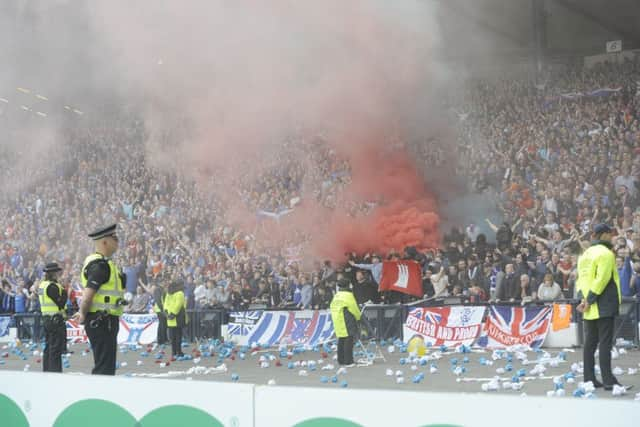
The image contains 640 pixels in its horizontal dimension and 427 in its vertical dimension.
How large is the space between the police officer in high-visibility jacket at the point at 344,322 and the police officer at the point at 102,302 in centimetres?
593

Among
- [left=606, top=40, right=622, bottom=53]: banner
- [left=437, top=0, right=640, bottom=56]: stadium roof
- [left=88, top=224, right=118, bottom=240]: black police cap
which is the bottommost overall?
[left=88, top=224, right=118, bottom=240]: black police cap

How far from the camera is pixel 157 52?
20812 mm

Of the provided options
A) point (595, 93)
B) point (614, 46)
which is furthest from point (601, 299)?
point (614, 46)

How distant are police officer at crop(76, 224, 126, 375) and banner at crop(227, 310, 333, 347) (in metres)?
9.12

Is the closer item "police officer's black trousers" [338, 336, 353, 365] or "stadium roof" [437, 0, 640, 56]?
"police officer's black trousers" [338, 336, 353, 365]

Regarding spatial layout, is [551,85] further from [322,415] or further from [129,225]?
[322,415]

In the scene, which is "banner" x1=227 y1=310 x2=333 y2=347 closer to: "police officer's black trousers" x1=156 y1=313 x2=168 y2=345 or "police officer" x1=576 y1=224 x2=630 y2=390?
"police officer's black trousers" x1=156 y1=313 x2=168 y2=345

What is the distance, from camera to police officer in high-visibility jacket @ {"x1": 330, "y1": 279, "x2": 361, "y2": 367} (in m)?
12.8

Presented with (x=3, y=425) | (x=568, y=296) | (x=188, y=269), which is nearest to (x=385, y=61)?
(x=188, y=269)

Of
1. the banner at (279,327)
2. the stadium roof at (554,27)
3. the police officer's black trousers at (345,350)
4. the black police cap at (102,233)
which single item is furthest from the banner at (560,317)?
the stadium roof at (554,27)

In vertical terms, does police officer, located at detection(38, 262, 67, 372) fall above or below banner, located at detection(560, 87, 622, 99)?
below

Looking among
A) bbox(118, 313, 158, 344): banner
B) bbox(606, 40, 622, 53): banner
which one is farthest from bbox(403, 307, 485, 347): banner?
bbox(606, 40, 622, 53): banner

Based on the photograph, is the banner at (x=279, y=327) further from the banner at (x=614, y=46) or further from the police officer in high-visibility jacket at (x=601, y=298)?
the banner at (x=614, y=46)

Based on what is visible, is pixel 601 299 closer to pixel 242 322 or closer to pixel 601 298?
pixel 601 298
